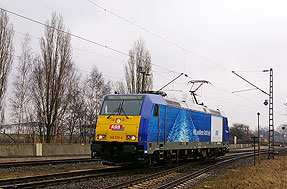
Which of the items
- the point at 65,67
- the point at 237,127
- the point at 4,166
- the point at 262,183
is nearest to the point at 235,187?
the point at 262,183

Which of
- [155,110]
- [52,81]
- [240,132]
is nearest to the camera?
[155,110]

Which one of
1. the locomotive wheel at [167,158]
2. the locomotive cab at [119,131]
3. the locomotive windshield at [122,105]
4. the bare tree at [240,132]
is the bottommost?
the bare tree at [240,132]

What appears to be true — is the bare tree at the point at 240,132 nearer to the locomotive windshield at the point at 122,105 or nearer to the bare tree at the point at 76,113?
the bare tree at the point at 76,113

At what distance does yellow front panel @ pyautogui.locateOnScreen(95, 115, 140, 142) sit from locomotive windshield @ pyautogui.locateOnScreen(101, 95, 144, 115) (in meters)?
0.28

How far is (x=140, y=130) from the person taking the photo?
15.8m

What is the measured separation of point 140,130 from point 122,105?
175 centimetres

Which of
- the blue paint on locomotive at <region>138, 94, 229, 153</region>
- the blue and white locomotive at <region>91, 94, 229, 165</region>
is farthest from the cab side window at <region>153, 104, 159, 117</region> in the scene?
the blue paint on locomotive at <region>138, 94, 229, 153</region>

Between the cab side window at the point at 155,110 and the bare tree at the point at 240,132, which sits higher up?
the cab side window at the point at 155,110

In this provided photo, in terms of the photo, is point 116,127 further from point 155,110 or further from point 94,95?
point 94,95

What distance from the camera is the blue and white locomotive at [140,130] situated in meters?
15.8

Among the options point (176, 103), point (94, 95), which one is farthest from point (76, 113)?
point (176, 103)

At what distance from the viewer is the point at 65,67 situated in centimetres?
3566

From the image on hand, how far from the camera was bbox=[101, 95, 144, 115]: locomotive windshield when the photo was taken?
16.4 meters

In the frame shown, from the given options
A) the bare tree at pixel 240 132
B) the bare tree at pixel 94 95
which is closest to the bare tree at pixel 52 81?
the bare tree at pixel 94 95
